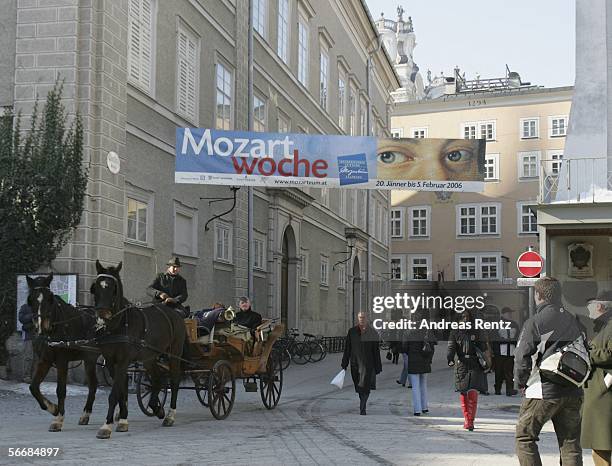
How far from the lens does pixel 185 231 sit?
2078 cm

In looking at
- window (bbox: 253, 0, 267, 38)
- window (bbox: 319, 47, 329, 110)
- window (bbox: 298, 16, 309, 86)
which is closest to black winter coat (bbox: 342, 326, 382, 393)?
window (bbox: 253, 0, 267, 38)

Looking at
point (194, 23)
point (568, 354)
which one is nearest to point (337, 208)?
point (194, 23)

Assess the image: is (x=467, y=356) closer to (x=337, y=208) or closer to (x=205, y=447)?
(x=205, y=447)

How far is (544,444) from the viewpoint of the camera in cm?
1097

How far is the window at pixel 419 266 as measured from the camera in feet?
194

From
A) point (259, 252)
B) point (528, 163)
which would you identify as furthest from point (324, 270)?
point (528, 163)

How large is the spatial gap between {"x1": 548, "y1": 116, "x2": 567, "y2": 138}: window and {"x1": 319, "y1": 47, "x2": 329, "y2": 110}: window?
2593cm

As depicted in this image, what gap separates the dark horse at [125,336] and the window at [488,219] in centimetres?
4816

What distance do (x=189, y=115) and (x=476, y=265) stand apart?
4006 cm

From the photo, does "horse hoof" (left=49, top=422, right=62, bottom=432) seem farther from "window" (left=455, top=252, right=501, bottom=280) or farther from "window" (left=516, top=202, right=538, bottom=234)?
"window" (left=516, top=202, right=538, bottom=234)

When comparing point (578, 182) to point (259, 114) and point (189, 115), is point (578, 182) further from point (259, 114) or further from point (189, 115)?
point (259, 114)

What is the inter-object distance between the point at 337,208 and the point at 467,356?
2594cm

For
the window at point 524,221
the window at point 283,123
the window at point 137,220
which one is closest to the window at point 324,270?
the window at point 283,123

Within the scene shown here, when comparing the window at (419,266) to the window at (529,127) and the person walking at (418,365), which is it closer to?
the window at (529,127)
